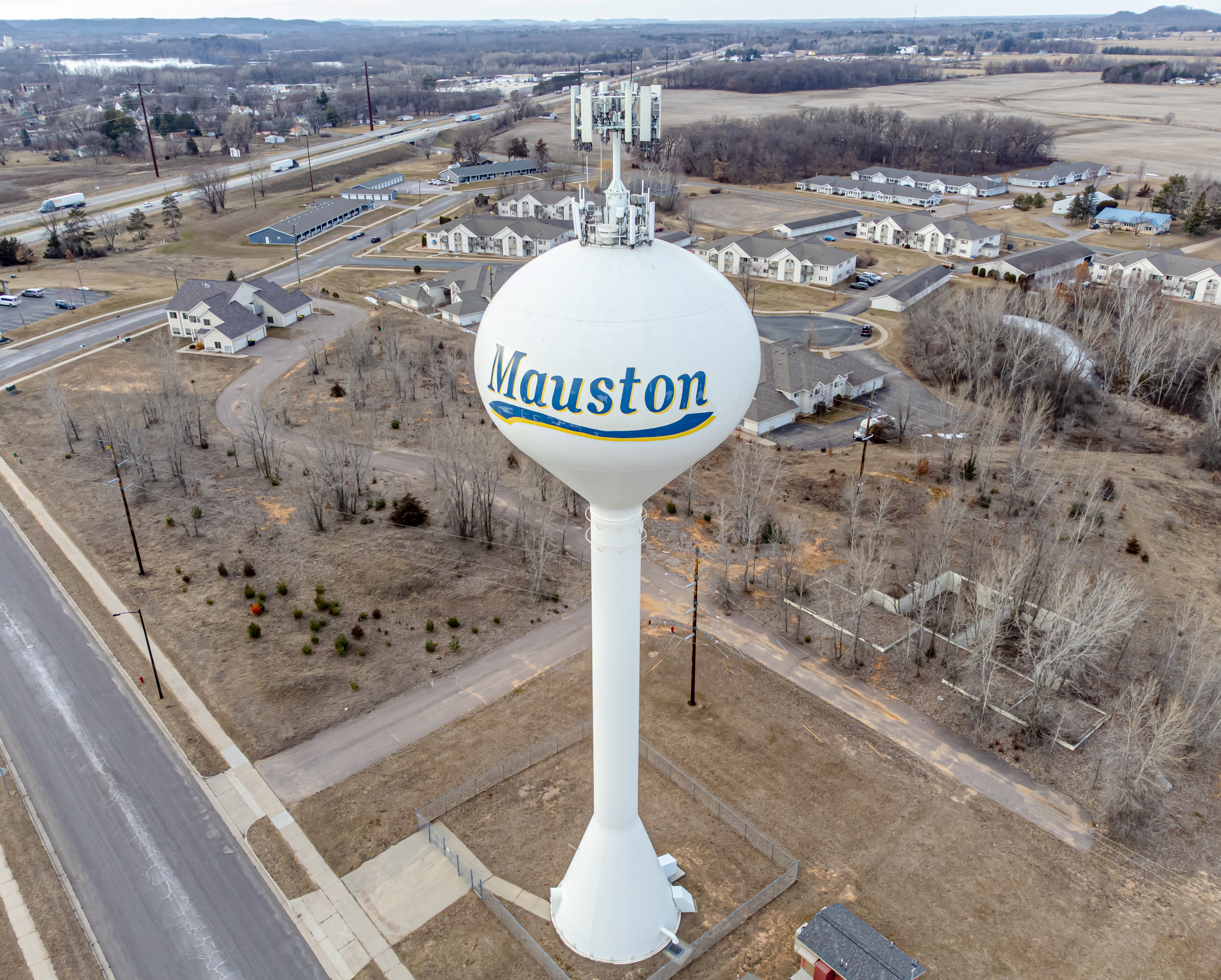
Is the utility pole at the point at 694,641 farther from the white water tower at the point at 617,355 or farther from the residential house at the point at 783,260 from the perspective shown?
the residential house at the point at 783,260

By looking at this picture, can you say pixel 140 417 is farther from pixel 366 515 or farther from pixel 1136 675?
pixel 1136 675

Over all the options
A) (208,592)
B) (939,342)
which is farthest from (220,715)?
(939,342)

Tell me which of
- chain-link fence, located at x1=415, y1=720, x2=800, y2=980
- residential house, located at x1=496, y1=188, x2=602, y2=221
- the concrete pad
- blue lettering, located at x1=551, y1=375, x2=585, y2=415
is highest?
blue lettering, located at x1=551, y1=375, x2=585, y2=415

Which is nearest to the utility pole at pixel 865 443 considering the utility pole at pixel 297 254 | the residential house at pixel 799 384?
the residential house at pixel 799 384

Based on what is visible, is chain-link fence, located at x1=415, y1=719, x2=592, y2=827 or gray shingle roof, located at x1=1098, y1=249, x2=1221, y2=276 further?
gray shingle roof, located at x1=1098, y1=249, x2=1221, y2=276

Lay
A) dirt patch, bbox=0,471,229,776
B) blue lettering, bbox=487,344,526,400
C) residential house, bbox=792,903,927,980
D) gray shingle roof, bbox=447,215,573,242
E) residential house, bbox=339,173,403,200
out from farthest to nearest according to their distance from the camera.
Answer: residential house, bbox=339,173,403,200
gray shingle roof, bbox=447,215,573,242
dirt patch, bbox=0,471,229,776
residential house, bbox=792,903,927,980
blue lettering, bbox=487,344,526,400

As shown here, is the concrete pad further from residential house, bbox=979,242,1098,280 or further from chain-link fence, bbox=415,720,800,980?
residential house, bbox=979,242,1098,280

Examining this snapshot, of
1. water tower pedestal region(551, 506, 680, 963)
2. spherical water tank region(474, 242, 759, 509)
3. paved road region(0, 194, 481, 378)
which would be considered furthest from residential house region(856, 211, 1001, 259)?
water tower pedestal region(551, 506, 680, 963)

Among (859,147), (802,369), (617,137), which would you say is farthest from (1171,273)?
(617,137)
